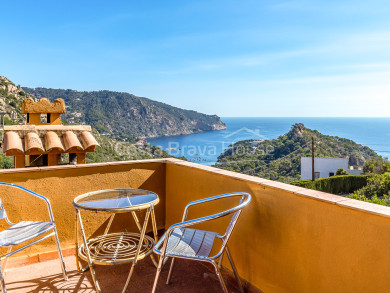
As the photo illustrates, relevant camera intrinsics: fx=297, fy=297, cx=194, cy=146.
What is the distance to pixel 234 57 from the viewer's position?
44156mm

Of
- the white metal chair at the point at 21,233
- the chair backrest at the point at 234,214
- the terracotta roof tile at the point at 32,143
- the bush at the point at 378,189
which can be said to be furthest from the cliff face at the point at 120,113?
the chair backrest at the point at 234,214

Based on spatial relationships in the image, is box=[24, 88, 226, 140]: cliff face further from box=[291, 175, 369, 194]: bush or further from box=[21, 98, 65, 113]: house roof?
box=[291, 175, 369, 194]: bush

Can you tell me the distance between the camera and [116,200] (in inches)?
90.5

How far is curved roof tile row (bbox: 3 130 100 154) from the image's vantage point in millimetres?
4176

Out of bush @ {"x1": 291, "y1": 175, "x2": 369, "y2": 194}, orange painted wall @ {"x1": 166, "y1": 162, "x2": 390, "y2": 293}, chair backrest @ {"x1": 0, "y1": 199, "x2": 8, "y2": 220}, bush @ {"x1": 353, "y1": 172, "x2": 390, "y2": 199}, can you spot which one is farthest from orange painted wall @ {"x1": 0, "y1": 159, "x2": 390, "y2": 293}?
bush @ {"x1": 291, "y1": 175, "x2": 369, "y2": 194}

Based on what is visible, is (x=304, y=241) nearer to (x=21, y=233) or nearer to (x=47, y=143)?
(x=21, y=233)

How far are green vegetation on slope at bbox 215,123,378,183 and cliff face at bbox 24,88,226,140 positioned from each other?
909cm

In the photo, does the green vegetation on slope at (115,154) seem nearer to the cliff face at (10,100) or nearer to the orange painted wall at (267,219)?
the cliff face at (10,100)

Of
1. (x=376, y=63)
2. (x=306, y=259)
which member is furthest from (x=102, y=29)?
(x=376, y=63)

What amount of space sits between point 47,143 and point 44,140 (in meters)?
0.26

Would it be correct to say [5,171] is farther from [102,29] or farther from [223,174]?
[102,29]

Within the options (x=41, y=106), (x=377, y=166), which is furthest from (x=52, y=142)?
(x=377, y=166)

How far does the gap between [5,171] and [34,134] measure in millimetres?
2400

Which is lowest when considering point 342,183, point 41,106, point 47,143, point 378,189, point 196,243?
point 342,183
